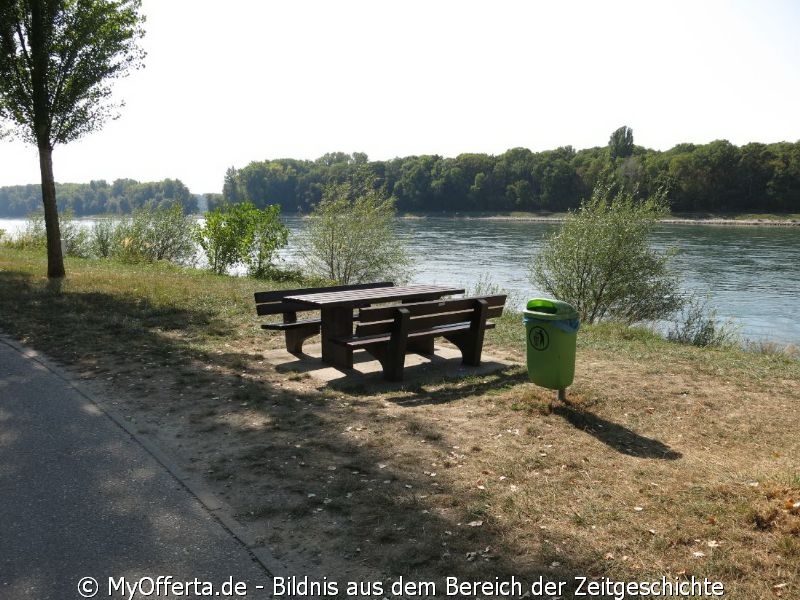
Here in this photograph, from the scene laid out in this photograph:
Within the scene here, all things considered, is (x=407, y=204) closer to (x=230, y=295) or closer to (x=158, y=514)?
(x=230, y=295)

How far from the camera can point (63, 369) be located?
6777 millimetres

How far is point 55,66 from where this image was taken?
13086 millimetres

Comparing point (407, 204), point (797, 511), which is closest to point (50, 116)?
point (797, 511)

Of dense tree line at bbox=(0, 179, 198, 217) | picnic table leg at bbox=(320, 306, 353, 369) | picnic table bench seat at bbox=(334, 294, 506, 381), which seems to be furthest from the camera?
dense tree line at bbox=(0, 179, 198, 217)

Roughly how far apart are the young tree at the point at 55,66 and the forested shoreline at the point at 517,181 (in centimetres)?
5199

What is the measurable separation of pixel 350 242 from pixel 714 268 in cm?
2242

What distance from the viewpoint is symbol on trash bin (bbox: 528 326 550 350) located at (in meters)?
5.72

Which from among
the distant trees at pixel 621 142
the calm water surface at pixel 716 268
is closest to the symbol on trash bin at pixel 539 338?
the calm water surface at pixel 716 268

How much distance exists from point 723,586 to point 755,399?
391 cm

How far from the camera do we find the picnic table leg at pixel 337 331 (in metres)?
7.18

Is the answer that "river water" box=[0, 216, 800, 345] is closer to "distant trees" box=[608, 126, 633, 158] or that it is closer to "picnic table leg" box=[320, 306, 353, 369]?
"picnic table leg" box=[320, 306, 353, 369]

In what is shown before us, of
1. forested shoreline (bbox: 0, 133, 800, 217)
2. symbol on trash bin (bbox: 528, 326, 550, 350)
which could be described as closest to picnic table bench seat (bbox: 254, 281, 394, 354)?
symbol on trash bin (bbox: 528, 326, 550, 350)

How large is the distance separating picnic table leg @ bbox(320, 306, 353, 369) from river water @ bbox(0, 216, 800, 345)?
1436 cm

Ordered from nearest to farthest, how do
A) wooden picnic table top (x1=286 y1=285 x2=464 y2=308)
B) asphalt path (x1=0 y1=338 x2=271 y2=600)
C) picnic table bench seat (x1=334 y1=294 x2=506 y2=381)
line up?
asphalt path (x1=0 y1=338 x2=271 y2=600) < picnic table bench seat (x1=334 y1=294 x2=506 y2=381) < wooden picnic table top (x1=286 y1=285 x2=464 y2=308)
